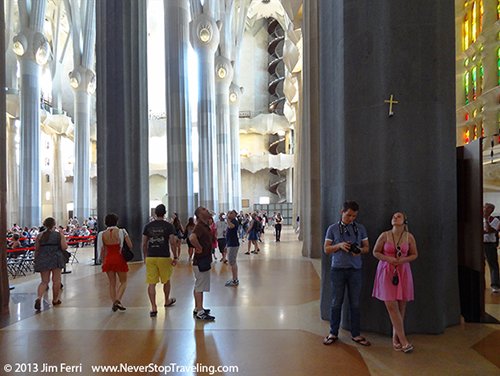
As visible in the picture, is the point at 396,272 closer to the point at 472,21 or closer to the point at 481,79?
the point at 481,79

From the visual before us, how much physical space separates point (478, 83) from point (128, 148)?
659 inches

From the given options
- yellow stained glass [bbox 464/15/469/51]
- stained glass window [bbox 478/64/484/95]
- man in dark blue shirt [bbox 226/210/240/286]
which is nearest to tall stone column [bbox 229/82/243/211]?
yellow stained glass [bbox 464/15/469/51]

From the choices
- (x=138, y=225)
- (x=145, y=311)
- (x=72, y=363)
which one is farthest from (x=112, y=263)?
(x=138, y=225)

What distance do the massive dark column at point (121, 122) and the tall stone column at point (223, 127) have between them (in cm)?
2000

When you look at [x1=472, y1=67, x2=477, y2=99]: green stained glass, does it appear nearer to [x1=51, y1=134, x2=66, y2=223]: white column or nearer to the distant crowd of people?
the distant crowd of people

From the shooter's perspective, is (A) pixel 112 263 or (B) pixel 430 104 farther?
(A) pixel 112 263

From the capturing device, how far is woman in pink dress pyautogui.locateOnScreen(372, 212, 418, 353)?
5234 millimetres

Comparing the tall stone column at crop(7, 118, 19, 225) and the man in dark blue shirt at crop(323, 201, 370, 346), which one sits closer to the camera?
the man in dark blue shirt at crop(323, 201, 370, 346)

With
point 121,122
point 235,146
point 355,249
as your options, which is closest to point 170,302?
point 355,249

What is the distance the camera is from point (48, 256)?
805 centimetres

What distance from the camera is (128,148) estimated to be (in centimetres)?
1570

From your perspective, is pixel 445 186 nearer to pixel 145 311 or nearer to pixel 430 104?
pixel 430 104

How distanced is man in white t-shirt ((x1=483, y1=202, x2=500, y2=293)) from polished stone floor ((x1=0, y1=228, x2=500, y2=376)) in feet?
2.62

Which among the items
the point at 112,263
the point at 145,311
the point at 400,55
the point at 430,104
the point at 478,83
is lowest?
the point at 145,311
